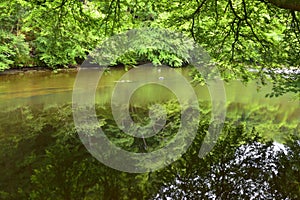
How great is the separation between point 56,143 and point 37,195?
2.25m

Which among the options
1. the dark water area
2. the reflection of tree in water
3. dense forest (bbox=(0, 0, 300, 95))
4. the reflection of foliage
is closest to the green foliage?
the dark water area

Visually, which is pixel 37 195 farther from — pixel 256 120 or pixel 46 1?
pixel 256 120

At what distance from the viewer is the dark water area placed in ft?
13.3

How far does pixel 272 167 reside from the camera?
4.88 m

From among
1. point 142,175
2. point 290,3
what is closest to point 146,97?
point 142,175

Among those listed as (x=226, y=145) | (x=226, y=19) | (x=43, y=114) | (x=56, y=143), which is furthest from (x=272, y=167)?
(x=43, y=114)

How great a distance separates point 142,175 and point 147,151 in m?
1.24

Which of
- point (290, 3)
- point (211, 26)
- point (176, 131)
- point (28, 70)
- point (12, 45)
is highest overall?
point (12, 45)

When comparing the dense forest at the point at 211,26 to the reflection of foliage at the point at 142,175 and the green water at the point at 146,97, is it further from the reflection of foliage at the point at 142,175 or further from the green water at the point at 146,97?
the green water at the point at 146,97

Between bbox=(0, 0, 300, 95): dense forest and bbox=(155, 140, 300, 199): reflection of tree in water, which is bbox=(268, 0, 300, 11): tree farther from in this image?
bbox=(155, 140, 300, 199): reflection of tree in water

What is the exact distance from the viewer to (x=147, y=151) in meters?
5.89

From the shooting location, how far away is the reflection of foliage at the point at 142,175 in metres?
4.01

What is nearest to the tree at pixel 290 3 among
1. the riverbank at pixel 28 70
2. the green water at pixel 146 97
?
the green water at pixel 146 97

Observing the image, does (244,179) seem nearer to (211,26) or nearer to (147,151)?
(147,151)
